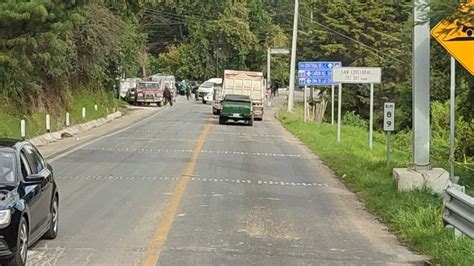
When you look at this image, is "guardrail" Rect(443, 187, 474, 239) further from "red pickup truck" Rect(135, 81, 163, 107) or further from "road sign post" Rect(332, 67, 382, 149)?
"red pickup truck" Rect(135, 81, 163, 107)

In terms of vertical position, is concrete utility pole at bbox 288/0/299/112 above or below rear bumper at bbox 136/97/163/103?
above

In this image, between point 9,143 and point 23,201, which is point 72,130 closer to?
point 9,143

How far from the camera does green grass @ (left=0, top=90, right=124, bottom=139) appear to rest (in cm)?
2864

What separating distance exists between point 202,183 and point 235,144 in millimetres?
12240

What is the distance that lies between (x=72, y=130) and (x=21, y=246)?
2728 cm

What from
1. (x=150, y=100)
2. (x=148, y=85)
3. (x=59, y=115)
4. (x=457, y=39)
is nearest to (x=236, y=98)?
(x=59, y=115)

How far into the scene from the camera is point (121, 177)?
698 inches

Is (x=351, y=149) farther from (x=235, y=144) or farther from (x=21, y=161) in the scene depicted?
(x=21, y=161)

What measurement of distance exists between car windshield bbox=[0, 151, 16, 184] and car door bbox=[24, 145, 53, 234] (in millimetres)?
479

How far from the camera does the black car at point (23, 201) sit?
8141 millimetres

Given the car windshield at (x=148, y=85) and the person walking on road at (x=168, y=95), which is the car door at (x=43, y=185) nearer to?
the car windshield at (x=148, y=85)

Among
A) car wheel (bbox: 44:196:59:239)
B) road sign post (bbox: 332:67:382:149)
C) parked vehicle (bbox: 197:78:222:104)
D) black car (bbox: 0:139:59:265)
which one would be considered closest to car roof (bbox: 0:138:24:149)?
black car (bbox: 0:139:59:265)

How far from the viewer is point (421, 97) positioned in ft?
49.8

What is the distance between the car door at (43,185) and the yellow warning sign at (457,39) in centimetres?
573
